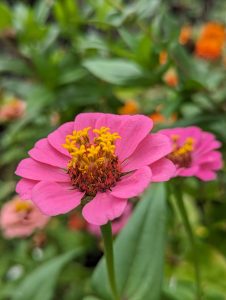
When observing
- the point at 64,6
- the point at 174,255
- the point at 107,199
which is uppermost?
the point at 64,6

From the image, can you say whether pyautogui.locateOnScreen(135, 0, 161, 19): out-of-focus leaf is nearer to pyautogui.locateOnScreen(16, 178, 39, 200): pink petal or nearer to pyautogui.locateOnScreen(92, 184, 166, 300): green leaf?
pyautogui.locateOnScreen(92, 184, 166, 300): green leaf

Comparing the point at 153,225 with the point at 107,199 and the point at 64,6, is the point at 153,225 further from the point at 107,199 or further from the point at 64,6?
the point at 64,6

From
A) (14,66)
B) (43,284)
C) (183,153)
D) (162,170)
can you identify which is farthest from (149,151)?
(14,66)

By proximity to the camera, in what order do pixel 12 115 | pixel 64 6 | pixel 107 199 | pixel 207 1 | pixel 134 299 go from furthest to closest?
pixel 207 1, pixel 12 115, pixel 64 6, pixel 134 299, pixel 107 199

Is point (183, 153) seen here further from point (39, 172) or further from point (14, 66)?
point (14, 66)

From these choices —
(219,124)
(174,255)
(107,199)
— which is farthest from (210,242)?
(107,199)

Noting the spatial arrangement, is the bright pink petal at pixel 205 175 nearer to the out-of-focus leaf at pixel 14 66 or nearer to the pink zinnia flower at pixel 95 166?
the pink zinnia flower at pixel 95 166

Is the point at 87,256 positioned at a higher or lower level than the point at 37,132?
lower

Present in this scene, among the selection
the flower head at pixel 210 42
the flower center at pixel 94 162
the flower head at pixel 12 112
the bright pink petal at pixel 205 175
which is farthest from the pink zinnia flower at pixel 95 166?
the flower head at pixel 210 42
